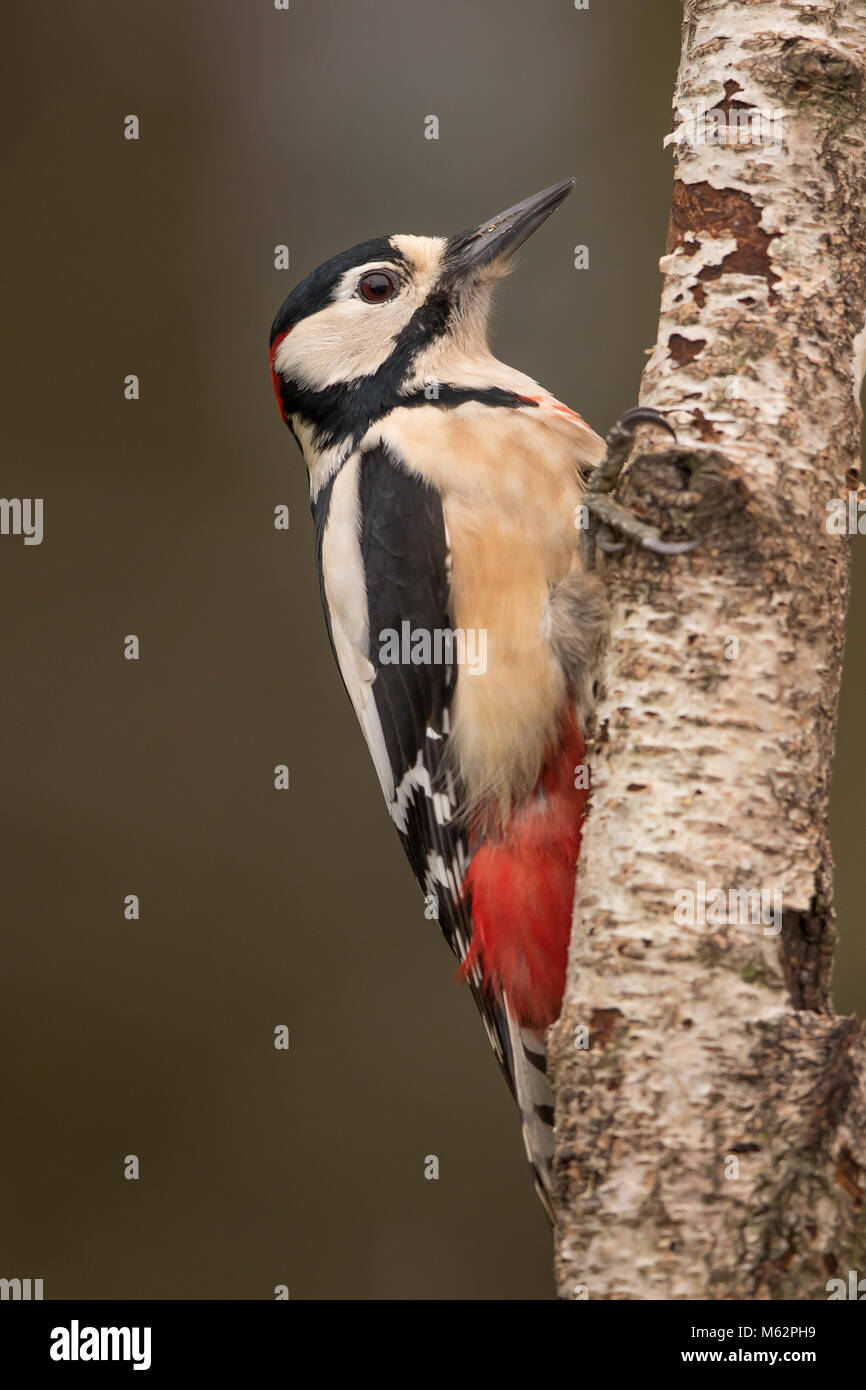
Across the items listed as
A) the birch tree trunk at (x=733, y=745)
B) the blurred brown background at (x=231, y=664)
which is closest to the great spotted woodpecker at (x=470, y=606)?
the birch tree trunk at (x=733, y=745)

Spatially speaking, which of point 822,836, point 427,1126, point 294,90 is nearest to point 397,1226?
point 427,1126

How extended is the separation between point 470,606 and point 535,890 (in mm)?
413

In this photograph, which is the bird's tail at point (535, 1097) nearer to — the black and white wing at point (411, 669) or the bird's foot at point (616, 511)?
the black and white wing at point (411, 669)

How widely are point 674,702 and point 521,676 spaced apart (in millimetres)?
475

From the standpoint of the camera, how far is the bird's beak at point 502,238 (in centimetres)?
214

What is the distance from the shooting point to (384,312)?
2150mm

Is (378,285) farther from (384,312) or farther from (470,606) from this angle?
(470,606)

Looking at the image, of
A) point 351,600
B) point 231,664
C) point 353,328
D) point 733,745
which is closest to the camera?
point 733,745

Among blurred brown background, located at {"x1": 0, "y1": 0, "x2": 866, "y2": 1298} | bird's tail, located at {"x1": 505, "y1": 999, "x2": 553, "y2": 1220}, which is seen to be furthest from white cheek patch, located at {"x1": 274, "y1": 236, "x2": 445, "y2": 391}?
blurred brown background, located at {"x1": 0, "y1": 0, "x2": 866, "y2": 1298}

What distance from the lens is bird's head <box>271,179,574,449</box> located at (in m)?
2.12

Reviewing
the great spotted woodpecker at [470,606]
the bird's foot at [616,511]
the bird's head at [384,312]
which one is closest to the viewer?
the bird's foot at [616,511]

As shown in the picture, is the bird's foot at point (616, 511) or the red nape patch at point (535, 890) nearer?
the bird's foot at point (616, 511)

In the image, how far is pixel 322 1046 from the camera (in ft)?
11.9

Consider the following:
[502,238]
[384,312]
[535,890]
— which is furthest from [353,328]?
[535,890]
